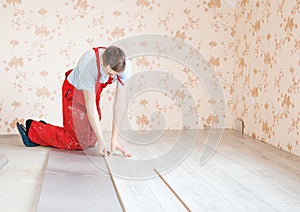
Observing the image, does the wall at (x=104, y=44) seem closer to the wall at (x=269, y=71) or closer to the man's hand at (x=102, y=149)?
the wall at (x=269, y=71)

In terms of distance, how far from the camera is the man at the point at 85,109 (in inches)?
117

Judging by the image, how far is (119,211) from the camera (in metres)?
2.08

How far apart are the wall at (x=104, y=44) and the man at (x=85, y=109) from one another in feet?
2.38

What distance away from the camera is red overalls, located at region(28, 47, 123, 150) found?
3395mm

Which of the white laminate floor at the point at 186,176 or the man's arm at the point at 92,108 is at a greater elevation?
the man's arm at the point at 92,108

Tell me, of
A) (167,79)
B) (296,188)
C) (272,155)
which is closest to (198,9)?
(167,79)

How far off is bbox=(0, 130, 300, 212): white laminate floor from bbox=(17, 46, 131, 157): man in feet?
0.41

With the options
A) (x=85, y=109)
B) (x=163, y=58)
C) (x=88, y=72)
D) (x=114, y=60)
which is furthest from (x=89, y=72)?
(x=163, y=58)

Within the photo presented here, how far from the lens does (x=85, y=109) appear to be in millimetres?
3424

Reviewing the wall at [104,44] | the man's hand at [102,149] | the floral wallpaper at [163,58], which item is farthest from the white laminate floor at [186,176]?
the wall at [104,44]

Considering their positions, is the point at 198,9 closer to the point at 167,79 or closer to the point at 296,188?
the point at 167,79

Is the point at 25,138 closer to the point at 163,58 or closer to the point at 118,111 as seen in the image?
the point at 118,111

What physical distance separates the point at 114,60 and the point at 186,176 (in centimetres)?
88

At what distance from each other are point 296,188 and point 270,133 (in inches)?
54.9
